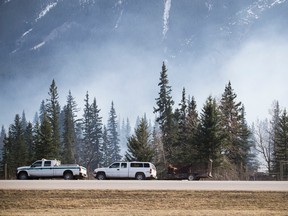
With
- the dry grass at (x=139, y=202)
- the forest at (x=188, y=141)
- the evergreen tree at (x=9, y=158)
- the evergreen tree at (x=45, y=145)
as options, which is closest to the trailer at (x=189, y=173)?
the forest at (x=188, y=141)

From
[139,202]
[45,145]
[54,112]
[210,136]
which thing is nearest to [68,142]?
[54,112]

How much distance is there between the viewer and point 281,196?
21.7 meters

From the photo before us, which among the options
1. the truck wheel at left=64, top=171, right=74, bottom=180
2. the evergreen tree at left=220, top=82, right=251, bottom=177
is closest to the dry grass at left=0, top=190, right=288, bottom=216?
the truck wheel at left=64, top=171, right=74, bottom=180

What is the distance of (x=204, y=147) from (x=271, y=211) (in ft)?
89.9

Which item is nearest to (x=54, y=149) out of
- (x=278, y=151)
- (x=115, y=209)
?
(x=278, y=151)

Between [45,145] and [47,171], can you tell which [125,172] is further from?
[45,145]

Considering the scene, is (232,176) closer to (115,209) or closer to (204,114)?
(204,114)

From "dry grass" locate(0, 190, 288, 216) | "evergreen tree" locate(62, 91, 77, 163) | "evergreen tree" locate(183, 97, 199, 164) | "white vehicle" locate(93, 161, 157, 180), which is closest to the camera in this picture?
"dry grass" locate(0, 190, 288, 216)

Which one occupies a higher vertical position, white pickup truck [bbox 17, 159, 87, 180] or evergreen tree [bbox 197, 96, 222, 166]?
evergreen tree [bbox 197, 96, 222, 166]

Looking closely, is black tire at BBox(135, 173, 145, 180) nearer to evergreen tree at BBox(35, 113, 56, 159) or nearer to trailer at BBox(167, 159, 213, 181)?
trailer at BBox(167, 159, 213, 181)

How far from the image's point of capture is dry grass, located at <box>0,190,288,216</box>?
18344 millimetres

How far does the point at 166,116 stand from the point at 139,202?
5044 centimetres

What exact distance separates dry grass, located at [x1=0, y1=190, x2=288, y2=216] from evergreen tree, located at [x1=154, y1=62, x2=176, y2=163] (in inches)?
1673

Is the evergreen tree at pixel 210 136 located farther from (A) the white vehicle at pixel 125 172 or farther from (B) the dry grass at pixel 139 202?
(B) the dry grass at pixel 139 202
